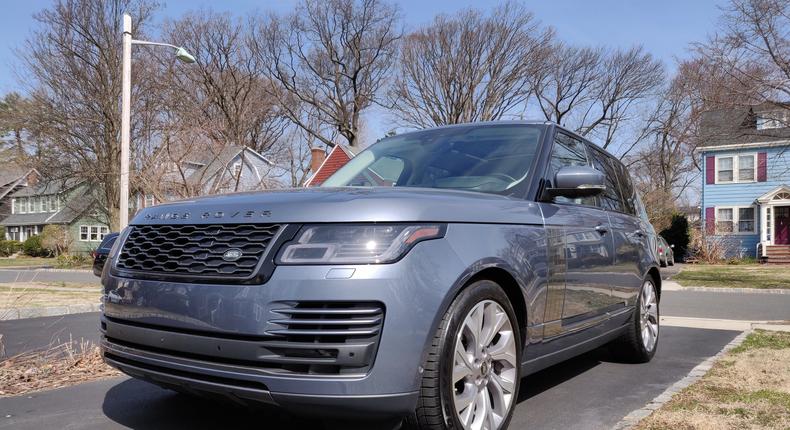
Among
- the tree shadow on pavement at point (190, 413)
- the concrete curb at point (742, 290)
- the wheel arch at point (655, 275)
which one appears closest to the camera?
the tree shadow on pavement at point (190, 413)

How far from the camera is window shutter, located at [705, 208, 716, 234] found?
30.0 metres

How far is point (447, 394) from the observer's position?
270 cm

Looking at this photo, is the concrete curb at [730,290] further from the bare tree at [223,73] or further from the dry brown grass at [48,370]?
the bare tree at [223,73]

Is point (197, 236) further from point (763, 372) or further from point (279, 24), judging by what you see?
point (279, 24)

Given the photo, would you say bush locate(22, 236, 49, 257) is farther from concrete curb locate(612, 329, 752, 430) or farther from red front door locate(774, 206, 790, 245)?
concrete curb locate(612, 329, 752, 430)

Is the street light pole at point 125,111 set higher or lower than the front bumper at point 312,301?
higher

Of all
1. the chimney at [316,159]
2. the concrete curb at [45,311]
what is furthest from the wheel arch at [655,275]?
the chimney at [316,159]

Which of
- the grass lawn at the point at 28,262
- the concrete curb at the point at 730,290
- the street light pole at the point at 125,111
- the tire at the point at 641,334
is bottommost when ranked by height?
the grass lawn at the point at 28,262

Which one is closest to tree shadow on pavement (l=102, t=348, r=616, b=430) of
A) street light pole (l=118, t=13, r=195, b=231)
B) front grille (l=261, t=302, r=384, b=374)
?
front grille (l=261, t=302, r=384, b=374)

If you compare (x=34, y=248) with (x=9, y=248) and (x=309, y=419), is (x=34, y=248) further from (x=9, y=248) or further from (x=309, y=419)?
(x=309, y=419)

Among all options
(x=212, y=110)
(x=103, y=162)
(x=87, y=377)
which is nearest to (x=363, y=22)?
(x=212, y=110)

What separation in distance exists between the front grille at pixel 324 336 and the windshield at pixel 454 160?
58.3 inches

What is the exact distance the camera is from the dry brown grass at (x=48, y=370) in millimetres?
4504

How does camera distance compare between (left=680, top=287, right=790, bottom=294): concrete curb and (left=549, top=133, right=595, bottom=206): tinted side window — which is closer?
(left=549, top=133, right=595, bottom=206): tinted side window
